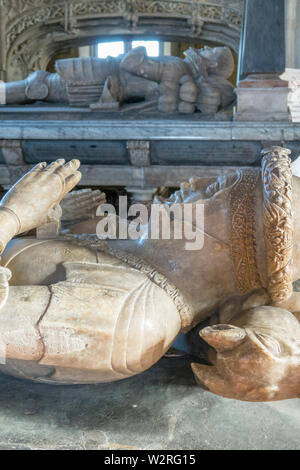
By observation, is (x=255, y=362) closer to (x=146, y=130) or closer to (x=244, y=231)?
(x=244, y=231)

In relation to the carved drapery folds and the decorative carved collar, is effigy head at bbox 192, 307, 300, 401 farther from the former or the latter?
the carved drapery folds

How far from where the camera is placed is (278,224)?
177cm

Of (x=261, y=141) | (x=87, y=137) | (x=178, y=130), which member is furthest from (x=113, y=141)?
(x=261, y=141)

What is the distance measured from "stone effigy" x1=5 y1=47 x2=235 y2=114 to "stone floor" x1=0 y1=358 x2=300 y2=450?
173 inches

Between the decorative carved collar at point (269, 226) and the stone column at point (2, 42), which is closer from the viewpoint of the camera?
the decorative carved collar at point (269, 226)

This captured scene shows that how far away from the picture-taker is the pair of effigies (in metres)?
1.62

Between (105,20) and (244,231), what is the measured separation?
10007 mm

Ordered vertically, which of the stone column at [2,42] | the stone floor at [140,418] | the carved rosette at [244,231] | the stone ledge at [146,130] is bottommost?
the stone floor at [140,418]

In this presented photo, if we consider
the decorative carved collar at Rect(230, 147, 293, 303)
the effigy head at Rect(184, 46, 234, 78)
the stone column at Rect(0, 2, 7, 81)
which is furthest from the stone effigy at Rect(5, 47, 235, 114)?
the stone column at Rect(0, 2, 7, 81)

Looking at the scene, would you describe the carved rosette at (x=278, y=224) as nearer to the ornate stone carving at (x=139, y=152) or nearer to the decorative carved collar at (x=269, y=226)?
the decorative carved collar at (x=269, y=226)

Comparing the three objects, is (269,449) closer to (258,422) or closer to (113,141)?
(258,422)

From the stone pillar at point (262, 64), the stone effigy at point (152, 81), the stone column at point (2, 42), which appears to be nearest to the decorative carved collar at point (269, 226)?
the stone pillar at point (262, 64)

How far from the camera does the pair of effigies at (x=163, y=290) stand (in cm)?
162

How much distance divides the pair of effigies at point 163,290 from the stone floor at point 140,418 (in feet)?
0.48
